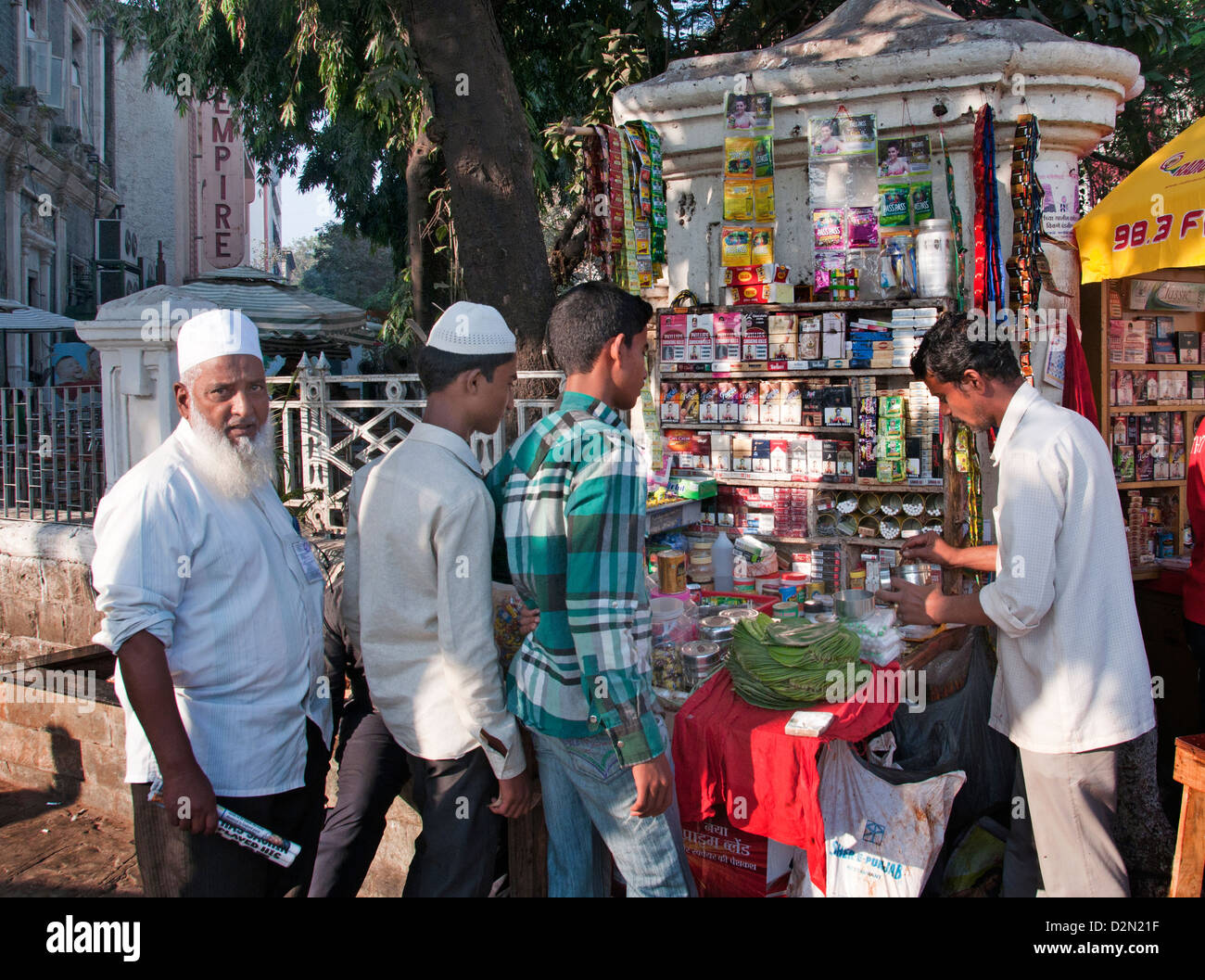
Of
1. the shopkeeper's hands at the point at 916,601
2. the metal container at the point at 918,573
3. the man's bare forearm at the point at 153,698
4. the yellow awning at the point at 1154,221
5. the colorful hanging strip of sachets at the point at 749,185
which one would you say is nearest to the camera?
the man's bare forearm at the point at 153,698

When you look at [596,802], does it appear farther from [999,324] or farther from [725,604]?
[999,324]

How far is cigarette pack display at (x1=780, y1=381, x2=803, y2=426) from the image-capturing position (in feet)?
18.1

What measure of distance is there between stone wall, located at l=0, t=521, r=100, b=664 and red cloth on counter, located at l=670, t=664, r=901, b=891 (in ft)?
18.1

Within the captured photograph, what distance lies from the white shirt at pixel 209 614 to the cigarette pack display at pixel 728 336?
12.7 feet

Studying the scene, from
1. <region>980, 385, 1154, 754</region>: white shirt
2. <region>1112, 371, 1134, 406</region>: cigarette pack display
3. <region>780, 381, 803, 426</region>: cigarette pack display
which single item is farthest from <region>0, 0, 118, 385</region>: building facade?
<region>980, 385, 1154, 754</region>: white shirt

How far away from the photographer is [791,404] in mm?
5527

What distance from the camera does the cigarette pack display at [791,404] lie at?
18.1ft

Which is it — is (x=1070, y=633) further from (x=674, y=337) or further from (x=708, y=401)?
(x=674, y=337)

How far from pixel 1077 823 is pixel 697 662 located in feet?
4.11

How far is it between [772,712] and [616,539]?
1246 mm

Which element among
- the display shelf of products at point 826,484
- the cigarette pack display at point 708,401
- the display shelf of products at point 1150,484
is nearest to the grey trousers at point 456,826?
the display shelf of products at point 826,484

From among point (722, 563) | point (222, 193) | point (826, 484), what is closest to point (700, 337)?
point (826, 484)

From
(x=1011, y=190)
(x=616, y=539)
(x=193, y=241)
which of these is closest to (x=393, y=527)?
(x=616, y=539)

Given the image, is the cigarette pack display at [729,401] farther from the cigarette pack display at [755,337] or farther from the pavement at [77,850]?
the pavement at [77,850]
